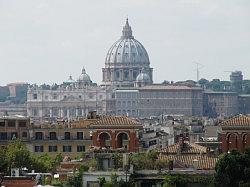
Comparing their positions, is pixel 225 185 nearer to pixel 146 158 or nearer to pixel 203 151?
pixel 146 158

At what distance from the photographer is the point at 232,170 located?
41.8 metres

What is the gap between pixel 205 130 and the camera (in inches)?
3489

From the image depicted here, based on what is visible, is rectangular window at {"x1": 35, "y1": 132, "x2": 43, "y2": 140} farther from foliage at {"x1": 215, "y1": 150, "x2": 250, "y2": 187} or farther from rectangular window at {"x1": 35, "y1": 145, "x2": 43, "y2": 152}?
foliage at {"x1": 215, "y1": 150, "x2": 250, "y2": 187}

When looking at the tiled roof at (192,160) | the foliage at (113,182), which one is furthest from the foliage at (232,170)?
the foliage at (113,182)

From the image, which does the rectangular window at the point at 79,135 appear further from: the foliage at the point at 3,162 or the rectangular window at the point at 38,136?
the foliage at the point at 3,162

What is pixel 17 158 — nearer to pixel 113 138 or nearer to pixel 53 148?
pixel 113 138

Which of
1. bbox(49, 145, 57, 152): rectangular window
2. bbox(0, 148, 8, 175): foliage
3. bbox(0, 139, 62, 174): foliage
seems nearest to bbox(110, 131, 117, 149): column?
bbox(0, 148, 8, 175): foliage

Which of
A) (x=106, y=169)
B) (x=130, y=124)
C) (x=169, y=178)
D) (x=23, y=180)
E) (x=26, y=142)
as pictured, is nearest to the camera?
(x=23, y=180)

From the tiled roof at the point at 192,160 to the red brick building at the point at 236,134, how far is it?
7.77 metres

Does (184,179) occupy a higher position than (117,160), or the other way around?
(117,160)

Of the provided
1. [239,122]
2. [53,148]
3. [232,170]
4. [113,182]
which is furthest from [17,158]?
[53,148]

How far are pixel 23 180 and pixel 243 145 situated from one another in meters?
20.8

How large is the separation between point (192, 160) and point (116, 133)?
1239 cm

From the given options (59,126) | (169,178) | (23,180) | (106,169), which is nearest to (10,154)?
(106,169)
